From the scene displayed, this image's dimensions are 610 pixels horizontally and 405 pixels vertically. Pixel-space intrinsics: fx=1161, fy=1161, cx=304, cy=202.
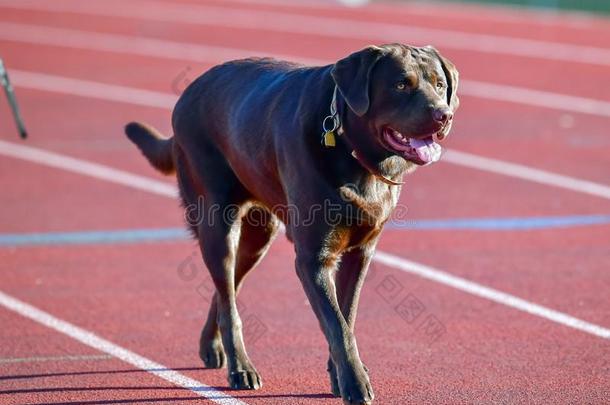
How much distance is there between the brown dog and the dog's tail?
1.38ft

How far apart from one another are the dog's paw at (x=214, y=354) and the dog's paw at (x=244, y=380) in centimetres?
45

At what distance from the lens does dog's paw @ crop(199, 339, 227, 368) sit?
661cm

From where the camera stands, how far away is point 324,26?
23203 millimetres

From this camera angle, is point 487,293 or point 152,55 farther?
point 152,55

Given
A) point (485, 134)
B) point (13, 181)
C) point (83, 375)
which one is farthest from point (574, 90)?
point (83, 375)

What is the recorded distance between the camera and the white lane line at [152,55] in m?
16.7

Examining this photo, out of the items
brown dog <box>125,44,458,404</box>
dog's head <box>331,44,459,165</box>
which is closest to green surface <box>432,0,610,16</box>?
brown dog <box>125,44,458,404</box>

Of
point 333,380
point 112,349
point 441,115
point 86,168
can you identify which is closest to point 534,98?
point 86,168

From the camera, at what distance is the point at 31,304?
26.0ft

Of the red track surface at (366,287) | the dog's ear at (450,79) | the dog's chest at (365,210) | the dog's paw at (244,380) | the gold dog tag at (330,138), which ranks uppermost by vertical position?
the dog's ear at (450,79)

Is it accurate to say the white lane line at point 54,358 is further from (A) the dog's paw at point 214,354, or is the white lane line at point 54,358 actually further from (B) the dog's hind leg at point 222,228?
(B) the dog's hind leg at point 222,228

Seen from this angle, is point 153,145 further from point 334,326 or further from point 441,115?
point 441,115

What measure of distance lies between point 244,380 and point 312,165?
1.29 metres

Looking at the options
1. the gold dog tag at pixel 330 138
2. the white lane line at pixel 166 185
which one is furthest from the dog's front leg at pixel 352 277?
the white lane line at pixel 166 185
